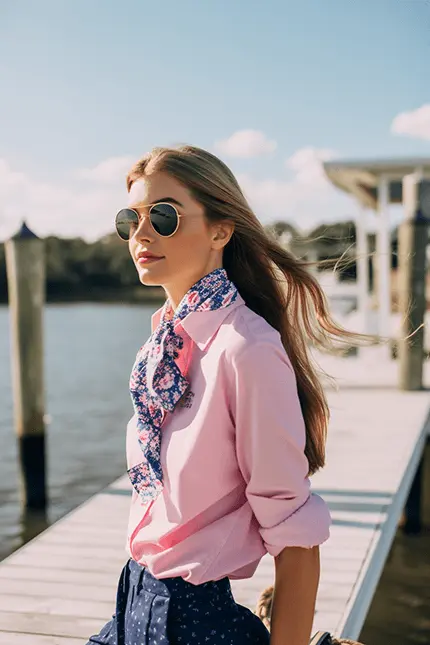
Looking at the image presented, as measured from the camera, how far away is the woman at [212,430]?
4.82ft

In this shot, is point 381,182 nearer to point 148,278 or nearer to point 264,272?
point 264,272

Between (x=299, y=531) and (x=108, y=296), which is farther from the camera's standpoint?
(x=108, y=296)

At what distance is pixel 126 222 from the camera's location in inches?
67.4

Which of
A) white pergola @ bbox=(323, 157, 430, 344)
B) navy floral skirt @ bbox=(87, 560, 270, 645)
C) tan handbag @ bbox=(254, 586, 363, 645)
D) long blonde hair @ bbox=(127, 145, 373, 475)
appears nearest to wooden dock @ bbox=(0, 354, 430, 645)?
tan handbag @ bbox=(254, 586, 363, 645)

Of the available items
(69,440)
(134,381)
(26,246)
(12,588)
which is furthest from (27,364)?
(134,381)

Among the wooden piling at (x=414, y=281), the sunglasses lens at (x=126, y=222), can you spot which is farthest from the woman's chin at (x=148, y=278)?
the wooden piling at (x=414, y=281)

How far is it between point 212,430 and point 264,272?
42cm

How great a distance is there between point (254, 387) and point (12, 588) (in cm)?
221

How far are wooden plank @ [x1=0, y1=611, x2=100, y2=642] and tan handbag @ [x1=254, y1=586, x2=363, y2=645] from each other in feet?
2.60

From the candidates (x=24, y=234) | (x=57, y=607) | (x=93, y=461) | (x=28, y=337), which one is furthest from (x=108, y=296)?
(x=57, y=607)

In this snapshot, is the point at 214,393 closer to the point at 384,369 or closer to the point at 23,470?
the point at 23,470

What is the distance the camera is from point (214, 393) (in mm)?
1487

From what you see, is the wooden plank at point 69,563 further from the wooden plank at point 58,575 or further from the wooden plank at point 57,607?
the wooden plank at point 57,607

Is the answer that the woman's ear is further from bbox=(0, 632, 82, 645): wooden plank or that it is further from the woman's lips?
bbox=(0, 632, 82, 645): wooden plank
